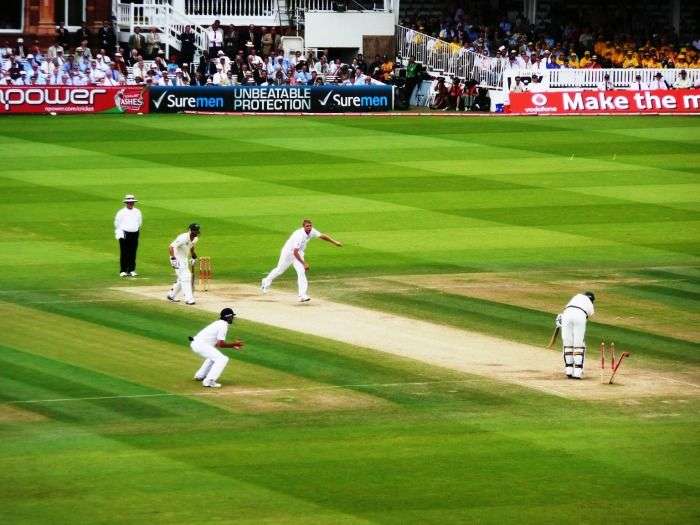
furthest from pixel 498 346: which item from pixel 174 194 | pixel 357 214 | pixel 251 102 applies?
pixel 251 102

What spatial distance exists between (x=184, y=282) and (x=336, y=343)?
386 cm

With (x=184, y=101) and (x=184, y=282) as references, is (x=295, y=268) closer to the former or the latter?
(x=184, y=282)

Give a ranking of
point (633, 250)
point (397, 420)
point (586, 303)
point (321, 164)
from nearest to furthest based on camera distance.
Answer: point (397, 420), point (586, 303), point (633, 250), point (321, 164)

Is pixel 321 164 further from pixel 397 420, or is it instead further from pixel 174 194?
pixel 397 420

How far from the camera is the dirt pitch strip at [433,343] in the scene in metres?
23.2

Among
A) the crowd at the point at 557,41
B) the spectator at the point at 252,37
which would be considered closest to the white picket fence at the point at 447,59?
the crowd at the point at 557,41

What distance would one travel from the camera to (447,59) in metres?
64.6

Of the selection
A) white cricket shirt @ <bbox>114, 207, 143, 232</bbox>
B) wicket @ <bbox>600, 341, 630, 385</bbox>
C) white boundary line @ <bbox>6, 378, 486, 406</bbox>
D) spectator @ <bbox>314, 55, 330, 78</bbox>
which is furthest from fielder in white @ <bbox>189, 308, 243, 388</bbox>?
spectator @ <bbox>314, 55, 330, 78</bbox>

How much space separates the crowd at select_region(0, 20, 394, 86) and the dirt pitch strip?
90.7 ft

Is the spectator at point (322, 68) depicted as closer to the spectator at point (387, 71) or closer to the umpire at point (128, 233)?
the spectator at point (387, 71)

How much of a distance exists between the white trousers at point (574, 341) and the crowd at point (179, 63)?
34943 millimetres

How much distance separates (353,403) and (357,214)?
1738cm

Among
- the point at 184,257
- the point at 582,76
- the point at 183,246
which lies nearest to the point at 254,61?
the point at 582,76

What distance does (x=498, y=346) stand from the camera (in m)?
25.6
